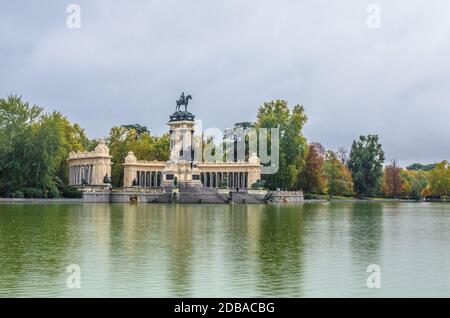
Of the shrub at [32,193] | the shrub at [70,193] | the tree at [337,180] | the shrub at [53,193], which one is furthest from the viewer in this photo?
the tree at [337,180]

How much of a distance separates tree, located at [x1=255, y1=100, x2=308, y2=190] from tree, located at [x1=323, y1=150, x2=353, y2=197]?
15.2 meters

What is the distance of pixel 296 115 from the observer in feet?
293

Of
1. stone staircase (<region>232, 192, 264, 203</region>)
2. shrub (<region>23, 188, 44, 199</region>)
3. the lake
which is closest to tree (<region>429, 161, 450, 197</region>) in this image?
stone staircase (<region>232, 192, 264, 203</region>)

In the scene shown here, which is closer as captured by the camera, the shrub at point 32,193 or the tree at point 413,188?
the shrub at point 32,193

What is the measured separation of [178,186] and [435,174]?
59280 millimetres

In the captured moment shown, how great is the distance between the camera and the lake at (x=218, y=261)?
49.5ft

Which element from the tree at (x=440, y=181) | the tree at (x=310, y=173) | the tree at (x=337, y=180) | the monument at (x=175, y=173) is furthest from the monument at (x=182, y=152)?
the tree at (x=440, y=181)

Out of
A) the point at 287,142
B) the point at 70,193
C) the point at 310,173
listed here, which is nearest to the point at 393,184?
the point at 310,173

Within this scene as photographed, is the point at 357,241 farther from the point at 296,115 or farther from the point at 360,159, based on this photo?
the point at 360,159

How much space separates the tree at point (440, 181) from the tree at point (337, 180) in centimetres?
1891

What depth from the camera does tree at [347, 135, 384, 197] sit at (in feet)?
343

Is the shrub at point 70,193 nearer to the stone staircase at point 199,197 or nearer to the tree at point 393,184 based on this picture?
the stone staircase at point 199,197

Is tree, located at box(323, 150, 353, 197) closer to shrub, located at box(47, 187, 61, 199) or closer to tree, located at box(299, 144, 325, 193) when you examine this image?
tree, located at box(299, 144, 325, 193)
